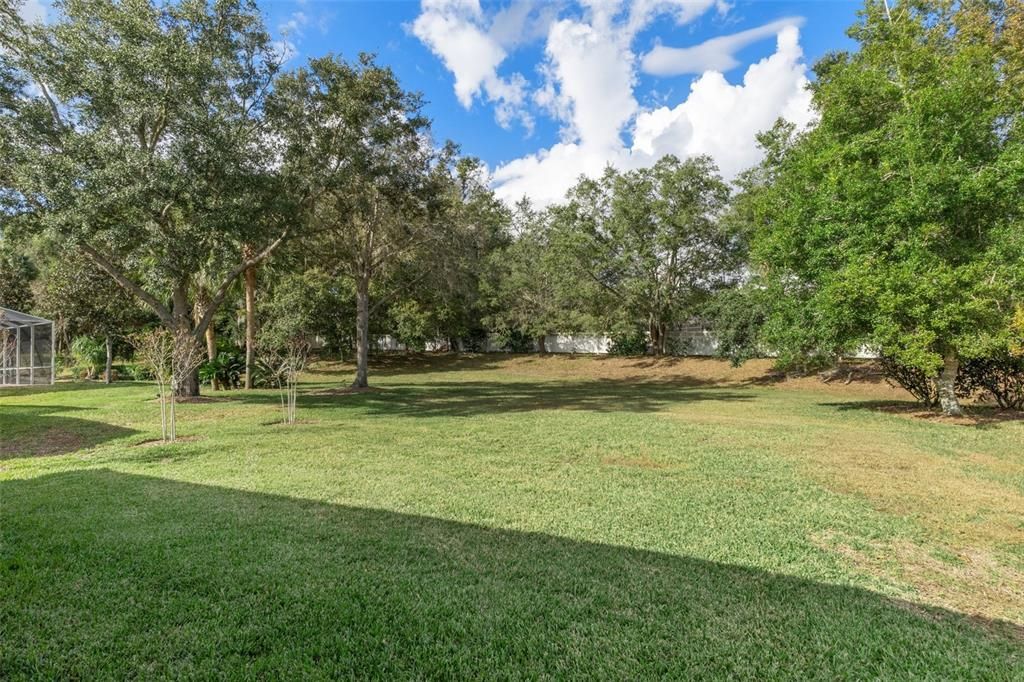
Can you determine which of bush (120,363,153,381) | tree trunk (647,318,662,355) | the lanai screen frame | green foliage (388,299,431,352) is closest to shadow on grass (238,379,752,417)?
tree trunk (647,318,662,355)

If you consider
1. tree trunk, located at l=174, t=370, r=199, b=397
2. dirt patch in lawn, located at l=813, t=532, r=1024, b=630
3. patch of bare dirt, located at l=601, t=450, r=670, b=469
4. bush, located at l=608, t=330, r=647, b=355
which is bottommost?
dirt patch in lawn, located at l=813, t=532, r=1024, b=630

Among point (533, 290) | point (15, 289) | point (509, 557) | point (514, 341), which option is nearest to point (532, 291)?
point (533, 290)

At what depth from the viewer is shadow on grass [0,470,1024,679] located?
2.44 metres

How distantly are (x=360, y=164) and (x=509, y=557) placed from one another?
40.5 feet

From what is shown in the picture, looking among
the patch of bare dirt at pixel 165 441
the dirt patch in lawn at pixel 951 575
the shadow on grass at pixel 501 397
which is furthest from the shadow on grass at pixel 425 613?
the shadow on grass at pixel 501 397

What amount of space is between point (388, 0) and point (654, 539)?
40.8 feet

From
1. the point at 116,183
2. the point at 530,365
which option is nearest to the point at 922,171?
the point at 116,183

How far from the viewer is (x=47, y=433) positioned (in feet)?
29.1

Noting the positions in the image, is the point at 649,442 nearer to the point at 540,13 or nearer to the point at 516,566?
the point at 516,566

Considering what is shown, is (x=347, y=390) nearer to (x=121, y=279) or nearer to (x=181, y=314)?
(x=181, y=314)

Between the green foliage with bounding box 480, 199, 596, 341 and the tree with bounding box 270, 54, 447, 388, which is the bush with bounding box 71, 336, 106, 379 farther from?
the green foliage with bounding box 480, 199, 596, 341

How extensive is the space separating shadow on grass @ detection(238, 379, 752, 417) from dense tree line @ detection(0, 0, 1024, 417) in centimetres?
192

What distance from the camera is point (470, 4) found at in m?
11.4

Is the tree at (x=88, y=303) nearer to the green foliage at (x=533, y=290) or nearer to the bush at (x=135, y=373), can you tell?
the bush at (x=135, y=373)
